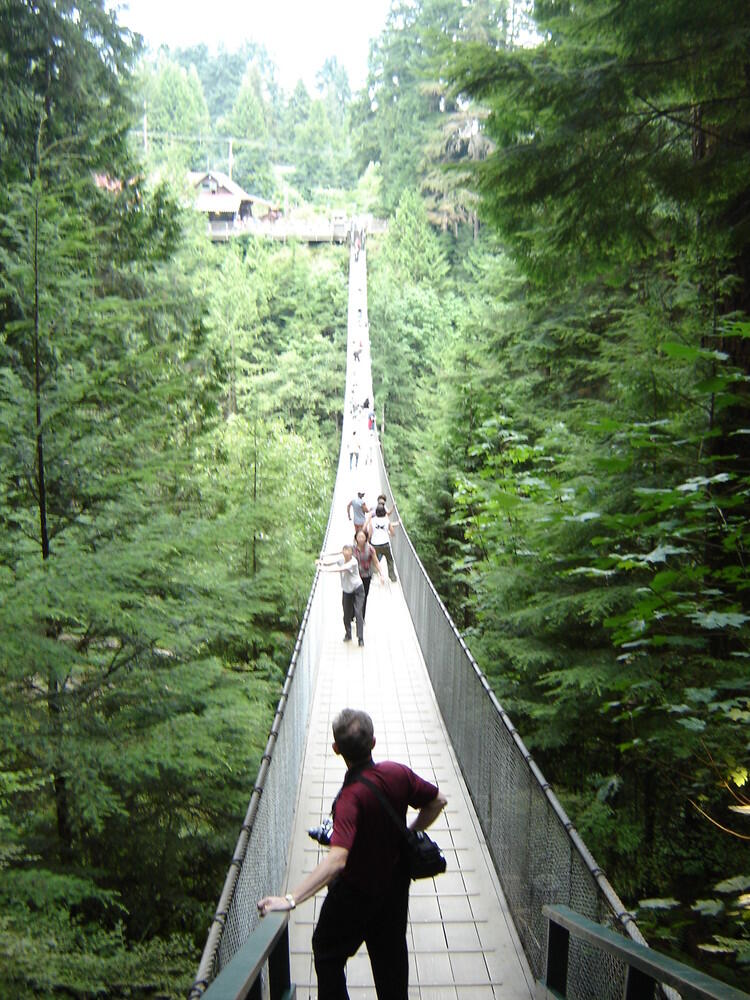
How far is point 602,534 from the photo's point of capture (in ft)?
17.1

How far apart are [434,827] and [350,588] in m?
Answer: 3.79

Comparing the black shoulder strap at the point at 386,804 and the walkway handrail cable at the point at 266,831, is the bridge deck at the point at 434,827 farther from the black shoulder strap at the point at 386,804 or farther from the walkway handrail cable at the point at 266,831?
the black shoulder strap at the point at 386,804

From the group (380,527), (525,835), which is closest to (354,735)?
(525,835)

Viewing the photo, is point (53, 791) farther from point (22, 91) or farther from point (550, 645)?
point (22, 91)

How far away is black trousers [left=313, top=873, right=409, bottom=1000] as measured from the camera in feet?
8.59

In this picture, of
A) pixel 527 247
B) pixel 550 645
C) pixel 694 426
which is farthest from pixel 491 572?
pixel 527 247

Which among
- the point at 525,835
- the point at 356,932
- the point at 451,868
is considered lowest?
the point at 451,868

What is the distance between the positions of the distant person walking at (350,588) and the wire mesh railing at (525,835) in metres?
1.81

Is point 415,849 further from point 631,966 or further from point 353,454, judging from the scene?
point 353,454

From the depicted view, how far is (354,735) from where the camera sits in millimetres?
2619

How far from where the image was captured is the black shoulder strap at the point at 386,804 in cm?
260

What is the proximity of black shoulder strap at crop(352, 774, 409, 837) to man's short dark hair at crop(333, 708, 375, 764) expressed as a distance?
0.07m

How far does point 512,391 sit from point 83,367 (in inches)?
300

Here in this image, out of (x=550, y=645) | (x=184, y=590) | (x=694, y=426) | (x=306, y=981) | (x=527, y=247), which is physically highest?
(x=527, y=247)
